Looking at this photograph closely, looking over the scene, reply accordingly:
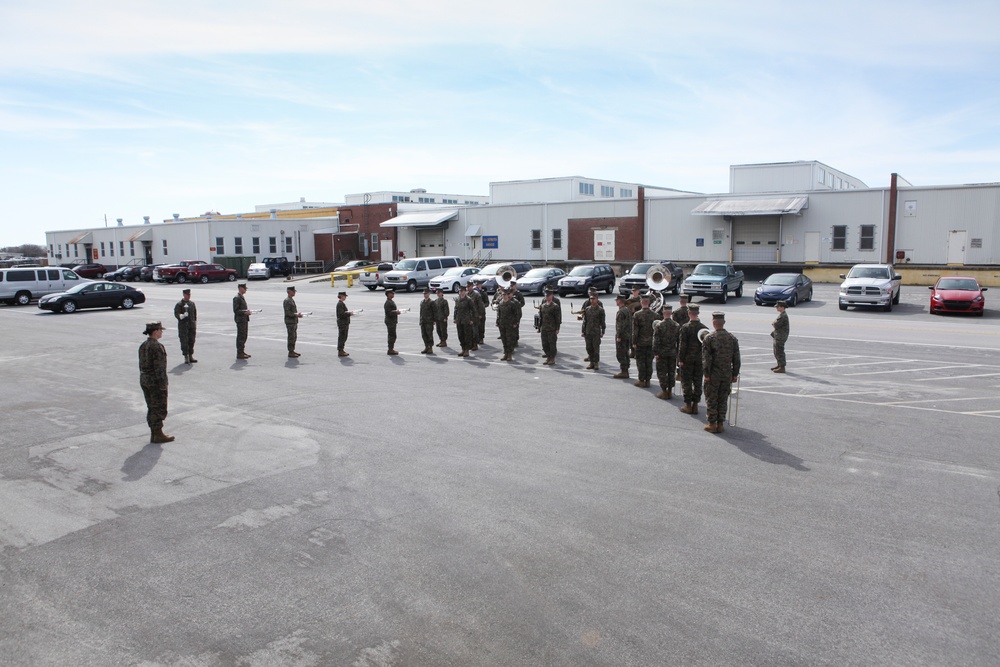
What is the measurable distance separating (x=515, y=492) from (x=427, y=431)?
2881 millimetres

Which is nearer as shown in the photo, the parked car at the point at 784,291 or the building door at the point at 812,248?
the parked car at the point at 784,291

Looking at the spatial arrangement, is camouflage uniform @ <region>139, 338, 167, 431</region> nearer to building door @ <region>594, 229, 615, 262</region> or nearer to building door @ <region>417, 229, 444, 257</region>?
building door @ <region>594, 229, 615, 262</region>

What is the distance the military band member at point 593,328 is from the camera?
15.6 metres

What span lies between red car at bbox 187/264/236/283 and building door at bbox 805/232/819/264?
4079cm

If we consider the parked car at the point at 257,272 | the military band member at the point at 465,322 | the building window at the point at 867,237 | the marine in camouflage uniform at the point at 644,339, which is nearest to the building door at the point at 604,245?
the building window at the point at 867,237

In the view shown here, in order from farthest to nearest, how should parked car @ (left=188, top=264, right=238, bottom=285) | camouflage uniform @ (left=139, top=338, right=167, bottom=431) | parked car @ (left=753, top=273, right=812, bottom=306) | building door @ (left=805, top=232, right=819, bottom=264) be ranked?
parked car @ (left=188, top=264, right=238, bottom=285) → building door @ (left=805, top=232, right=819, bottom=264) → parked car @ (left=753, top=273, right=812, bottom=306) → camouflage uniform @ (left=139, top=338, right=167, bottom=431)

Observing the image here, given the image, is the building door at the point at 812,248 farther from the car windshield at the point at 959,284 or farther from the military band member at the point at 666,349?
the military band member at the point at 666,349

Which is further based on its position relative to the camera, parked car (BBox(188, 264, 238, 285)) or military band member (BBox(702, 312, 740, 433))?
parked car (BBox(188, 264, 238, 285))

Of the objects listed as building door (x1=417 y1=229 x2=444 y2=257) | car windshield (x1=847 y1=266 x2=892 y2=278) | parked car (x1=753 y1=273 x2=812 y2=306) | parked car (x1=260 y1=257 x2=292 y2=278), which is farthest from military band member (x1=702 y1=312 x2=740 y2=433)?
parked car (x1=260 y1=257 x2=292 y2=278)

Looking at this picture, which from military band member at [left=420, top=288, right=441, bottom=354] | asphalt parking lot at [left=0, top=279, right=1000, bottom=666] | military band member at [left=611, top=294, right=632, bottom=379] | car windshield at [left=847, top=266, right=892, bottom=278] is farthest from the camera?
car windshield at [left=847, top=266, right=892, bottom=278]

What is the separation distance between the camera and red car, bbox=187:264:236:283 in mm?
53375

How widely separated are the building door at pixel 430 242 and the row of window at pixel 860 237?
28.6 meters

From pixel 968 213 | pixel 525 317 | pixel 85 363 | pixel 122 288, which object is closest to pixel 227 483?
pixel 85 363

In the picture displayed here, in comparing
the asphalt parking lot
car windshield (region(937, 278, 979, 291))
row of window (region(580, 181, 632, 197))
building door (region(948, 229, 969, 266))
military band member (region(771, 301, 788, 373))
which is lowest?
the asphalt parking lot
